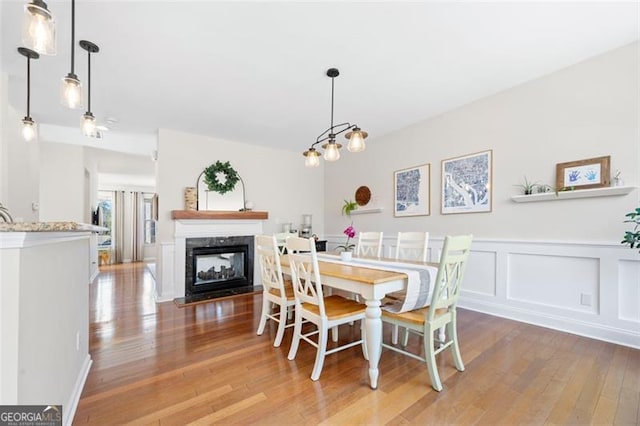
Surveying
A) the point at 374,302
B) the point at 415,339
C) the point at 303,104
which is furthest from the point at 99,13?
the point at 415,339

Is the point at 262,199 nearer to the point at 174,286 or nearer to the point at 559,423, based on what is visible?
the point at 174,286

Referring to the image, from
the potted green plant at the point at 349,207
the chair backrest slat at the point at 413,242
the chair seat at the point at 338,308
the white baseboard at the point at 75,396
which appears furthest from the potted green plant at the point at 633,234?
the white baseboard at the point at 75,396

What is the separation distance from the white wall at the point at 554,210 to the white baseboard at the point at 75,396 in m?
3.84

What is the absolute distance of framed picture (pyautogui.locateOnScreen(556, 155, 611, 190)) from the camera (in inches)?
98.0

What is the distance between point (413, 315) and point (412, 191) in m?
2.57

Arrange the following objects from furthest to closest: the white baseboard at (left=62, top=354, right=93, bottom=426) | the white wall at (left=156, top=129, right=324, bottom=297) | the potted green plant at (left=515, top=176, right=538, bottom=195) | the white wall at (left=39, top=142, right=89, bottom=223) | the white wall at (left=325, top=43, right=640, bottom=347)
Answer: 1. the white wall at (left=39, top=142, right=89, bottom=223)
2. the white wall at (left=156, top=129, right=324, bottom=297)
3. the potted green plant at (left=515, top=176, right=538, bottom=195)
4. the white wall at (left=325, top=43, right=640, bottom=347)
5. the white baseboard at (left=62, top=354, right=93, bottom=426)

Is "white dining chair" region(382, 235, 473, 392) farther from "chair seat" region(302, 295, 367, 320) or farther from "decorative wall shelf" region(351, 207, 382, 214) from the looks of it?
"decorative wall shelf" region(351, 207, 382, 214)

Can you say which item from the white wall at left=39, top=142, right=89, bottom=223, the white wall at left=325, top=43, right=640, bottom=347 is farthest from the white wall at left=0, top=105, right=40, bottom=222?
the white wall at left=325, top=43, right=640, bottom=347

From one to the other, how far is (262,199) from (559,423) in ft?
14.9

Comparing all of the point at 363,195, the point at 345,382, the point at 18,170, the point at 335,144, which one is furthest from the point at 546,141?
the point at 18,170

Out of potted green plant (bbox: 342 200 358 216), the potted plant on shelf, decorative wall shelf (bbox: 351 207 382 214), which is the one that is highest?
potted green plant (bbox: 342 200 358 216)

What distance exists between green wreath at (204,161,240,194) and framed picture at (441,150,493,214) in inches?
131

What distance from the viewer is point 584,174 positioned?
8.52 feet

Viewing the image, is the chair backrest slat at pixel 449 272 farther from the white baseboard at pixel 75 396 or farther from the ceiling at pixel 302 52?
the white baseboard at pixel 75 396
